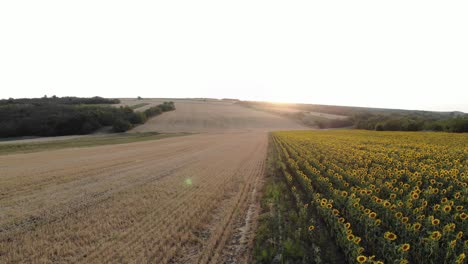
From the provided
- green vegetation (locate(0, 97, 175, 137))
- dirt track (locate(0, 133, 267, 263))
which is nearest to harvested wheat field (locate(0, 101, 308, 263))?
dirt track (locate(0, 133, 267, 263))

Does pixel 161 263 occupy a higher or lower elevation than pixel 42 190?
higher

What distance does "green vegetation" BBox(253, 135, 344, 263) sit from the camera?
589 centimetres

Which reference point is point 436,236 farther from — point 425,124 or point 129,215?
point 425,124

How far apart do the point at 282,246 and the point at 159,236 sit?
10.1 ft

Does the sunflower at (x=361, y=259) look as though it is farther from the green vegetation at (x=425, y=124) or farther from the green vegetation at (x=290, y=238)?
the green vegetation at (x=425, y=124)

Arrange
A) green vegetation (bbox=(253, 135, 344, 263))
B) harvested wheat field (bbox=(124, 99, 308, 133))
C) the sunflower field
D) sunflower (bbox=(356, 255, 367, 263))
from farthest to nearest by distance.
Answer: harvested wheat field (bbox=(124, 99, 308, 133))
green vegetation (bbox=(253, 135, 344, 263))
the sunflower field
sunflower (bbox=(356, 255, 367, 263))

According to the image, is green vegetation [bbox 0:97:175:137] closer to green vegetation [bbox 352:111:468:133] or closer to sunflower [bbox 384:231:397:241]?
green vegetation [bbox 352:111:468:133]

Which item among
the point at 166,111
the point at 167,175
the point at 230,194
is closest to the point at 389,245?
the point at 230,194

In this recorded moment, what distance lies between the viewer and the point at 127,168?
59.0 ft

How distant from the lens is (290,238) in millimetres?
6742

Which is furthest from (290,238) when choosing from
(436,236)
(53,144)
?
(53,144)

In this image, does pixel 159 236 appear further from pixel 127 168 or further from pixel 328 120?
pixel 328 120

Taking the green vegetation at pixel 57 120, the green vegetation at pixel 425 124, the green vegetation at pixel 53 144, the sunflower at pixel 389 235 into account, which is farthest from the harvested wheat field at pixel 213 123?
the sunflower at pixel 389 235

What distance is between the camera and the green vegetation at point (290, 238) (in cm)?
589
